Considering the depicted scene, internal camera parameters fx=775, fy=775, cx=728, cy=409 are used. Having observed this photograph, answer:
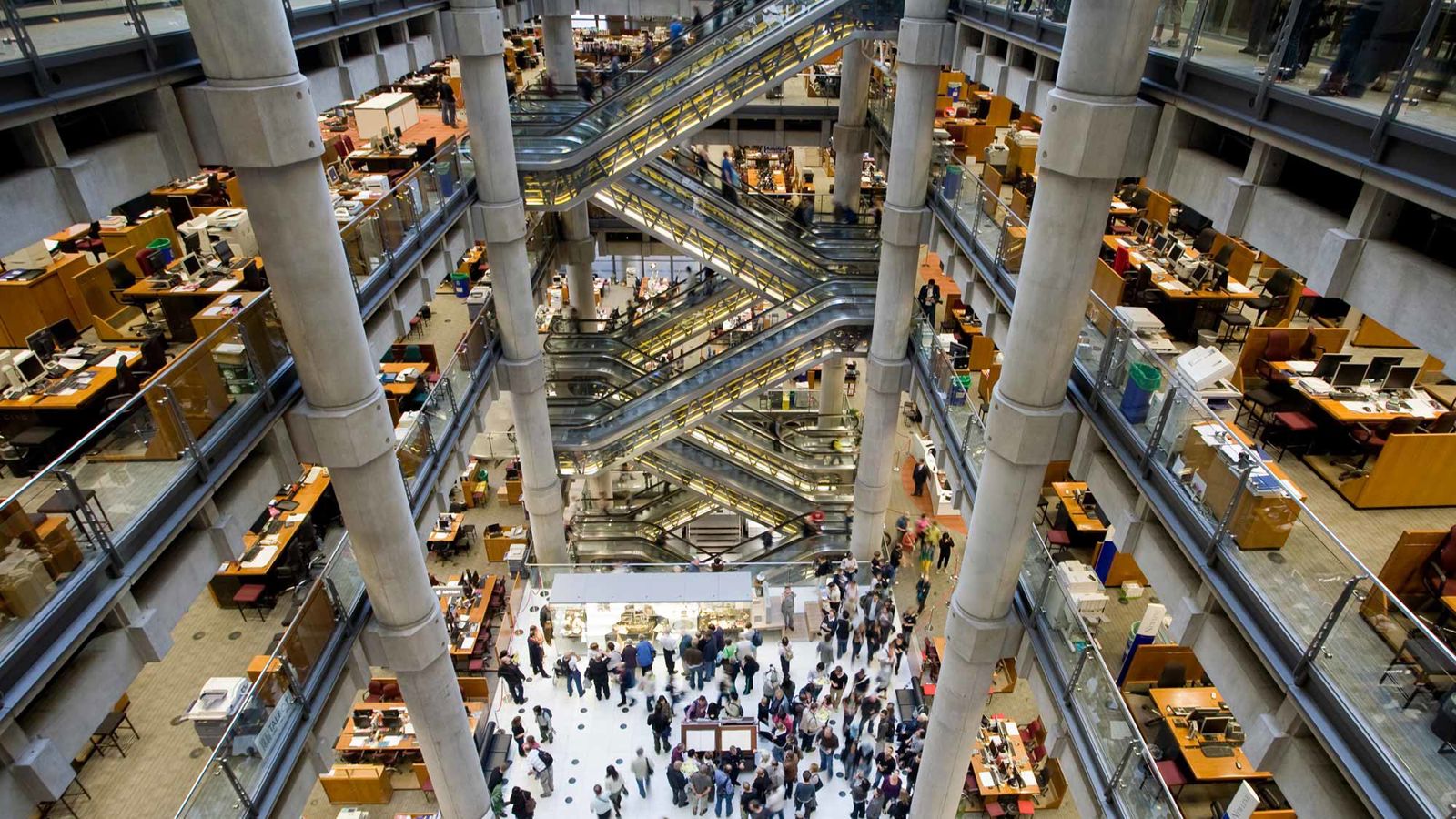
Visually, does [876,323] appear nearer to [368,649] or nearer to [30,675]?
[368,649]

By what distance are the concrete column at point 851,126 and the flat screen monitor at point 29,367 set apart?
16.2m

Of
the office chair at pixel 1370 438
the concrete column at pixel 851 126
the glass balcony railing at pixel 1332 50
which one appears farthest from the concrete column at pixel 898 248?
the office chair at pixel 1370 438

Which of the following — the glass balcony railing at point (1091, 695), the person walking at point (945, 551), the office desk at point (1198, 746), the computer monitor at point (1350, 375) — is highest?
the computer monitor at point (1350, 375)

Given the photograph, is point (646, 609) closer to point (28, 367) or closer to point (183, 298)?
point (183, 298)

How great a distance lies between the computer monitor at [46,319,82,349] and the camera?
9.80 m

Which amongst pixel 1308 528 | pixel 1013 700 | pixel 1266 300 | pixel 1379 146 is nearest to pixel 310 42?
pixel 1379 146

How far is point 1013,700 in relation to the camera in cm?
1557

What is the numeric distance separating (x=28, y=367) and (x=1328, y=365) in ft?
50.3

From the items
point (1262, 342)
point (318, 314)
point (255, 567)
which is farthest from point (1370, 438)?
point (255, 567)

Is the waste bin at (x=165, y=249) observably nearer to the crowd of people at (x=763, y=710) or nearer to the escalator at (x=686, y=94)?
the escalator at (x=686, y=94)

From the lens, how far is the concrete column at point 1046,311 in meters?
6.29

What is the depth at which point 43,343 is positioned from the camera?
940cm

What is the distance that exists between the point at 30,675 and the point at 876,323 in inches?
510

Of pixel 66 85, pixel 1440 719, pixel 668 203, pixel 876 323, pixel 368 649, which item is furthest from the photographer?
pixel 668 203
